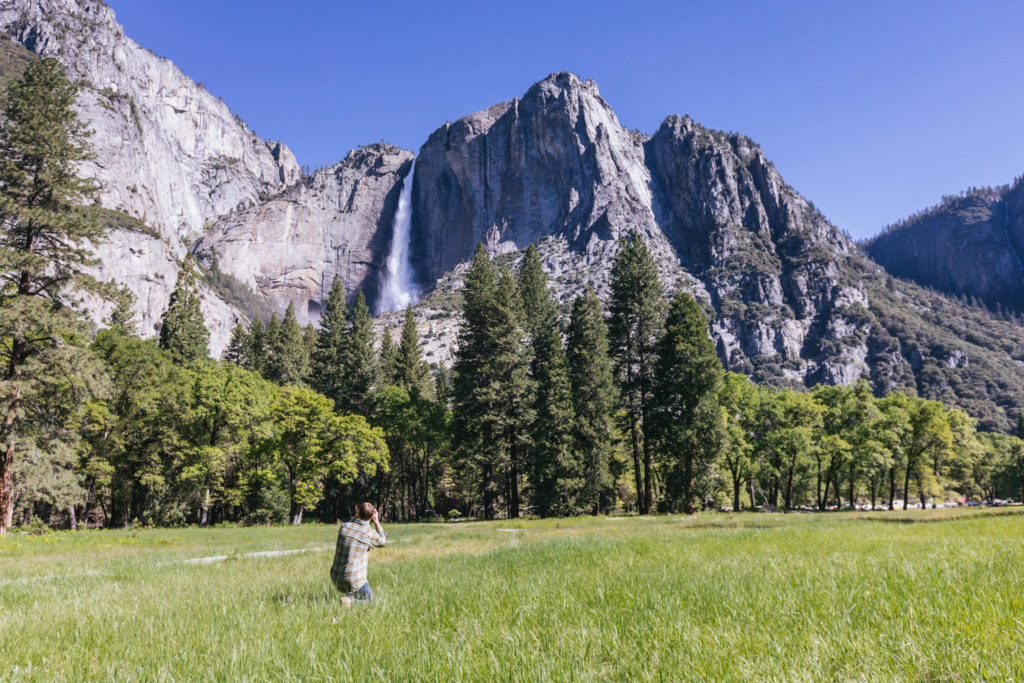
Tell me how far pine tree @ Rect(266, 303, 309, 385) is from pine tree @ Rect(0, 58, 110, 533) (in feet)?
130

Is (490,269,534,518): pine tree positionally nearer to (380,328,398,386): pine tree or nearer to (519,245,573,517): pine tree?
(519,245,573,517): pine tree

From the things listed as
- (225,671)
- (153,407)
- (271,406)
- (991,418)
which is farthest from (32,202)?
(991,418)

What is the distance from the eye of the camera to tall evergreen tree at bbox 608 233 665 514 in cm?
3691

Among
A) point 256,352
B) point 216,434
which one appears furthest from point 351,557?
point 256,352

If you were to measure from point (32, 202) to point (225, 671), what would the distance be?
26889 mm

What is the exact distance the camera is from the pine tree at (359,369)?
53.2 metres

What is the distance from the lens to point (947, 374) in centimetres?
18025

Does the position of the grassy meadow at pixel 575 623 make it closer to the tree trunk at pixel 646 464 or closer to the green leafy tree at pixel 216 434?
the tree trunk at pixel 646 464

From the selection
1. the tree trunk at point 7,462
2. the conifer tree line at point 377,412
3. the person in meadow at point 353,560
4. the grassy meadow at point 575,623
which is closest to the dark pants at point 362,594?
the person in meadow at point 353,560

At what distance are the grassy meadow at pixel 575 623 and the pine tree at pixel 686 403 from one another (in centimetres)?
2572

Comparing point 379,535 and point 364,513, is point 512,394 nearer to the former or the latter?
point 364,513

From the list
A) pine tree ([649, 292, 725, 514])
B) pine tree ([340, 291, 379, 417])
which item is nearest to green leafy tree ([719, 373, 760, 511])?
pine tree ([649, 292, 725, 514])

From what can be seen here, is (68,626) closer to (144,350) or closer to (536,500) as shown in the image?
(536,500)

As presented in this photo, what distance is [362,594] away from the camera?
6.57 m
